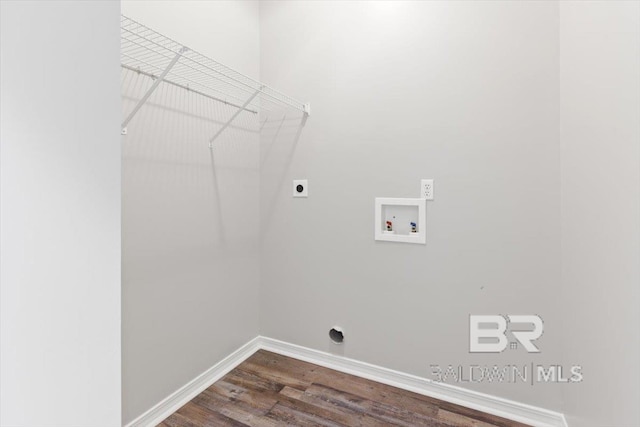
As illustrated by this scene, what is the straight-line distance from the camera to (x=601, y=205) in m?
1.04

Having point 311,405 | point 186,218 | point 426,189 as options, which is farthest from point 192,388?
point 426,189

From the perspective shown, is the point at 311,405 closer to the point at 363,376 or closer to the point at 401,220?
the point at 363,376

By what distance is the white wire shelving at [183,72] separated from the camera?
4.23 feet

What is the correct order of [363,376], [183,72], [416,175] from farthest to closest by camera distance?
[363,376] < [416,175] < [183,72]

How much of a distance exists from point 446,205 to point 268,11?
5.88 ft

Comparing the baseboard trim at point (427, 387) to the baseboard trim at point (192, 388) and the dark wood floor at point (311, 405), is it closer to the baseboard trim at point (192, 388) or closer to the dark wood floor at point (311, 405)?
the dark wood floor at point (311, 405)

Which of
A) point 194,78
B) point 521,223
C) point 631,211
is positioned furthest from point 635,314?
point 194,78

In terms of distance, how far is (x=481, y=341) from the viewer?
163 cm

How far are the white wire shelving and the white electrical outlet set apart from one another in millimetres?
885

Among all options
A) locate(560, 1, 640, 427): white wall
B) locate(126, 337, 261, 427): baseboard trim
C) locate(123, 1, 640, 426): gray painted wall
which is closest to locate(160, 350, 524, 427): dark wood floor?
locate(126, 337, 261, 427): baseboard trim

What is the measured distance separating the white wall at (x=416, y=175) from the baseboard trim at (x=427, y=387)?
5cm

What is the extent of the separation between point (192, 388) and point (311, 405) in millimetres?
680

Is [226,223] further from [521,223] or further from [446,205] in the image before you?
[521,223]

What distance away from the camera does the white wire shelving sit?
1288mm
